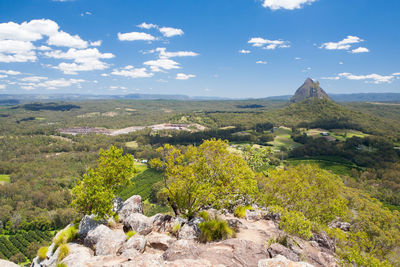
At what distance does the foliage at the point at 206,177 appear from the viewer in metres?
30.8

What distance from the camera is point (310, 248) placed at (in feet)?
93.4

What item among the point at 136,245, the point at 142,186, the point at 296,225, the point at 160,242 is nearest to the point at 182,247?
the point at 160,242

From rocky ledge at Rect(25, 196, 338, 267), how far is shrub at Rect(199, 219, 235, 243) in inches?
34.3

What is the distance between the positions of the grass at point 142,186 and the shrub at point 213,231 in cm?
13328

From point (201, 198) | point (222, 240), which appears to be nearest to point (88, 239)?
point (201, 198)

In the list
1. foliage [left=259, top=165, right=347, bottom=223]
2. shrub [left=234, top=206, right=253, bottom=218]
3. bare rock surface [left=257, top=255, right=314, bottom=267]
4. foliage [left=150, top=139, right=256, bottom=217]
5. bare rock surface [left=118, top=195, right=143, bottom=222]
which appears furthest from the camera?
bare rock surface [left=118, top=195, right=143, bottom=222]

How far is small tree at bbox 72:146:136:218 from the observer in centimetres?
3234

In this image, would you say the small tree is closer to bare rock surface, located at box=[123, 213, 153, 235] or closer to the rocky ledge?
the rocky ledge

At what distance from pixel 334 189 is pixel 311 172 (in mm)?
6289

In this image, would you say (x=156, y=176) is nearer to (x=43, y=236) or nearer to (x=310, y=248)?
(x=43, y=236)

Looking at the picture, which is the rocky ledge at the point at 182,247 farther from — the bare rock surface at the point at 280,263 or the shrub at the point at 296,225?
the shrub at the point at 296,225

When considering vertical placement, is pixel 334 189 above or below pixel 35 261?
above

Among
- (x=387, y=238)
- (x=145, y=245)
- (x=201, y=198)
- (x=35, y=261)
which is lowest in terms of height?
(x=35, y=261)

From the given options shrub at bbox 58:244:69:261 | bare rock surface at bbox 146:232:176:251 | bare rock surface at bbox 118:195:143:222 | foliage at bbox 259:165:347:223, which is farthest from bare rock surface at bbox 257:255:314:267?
bare rock surface at bbox 118:195:143:222
